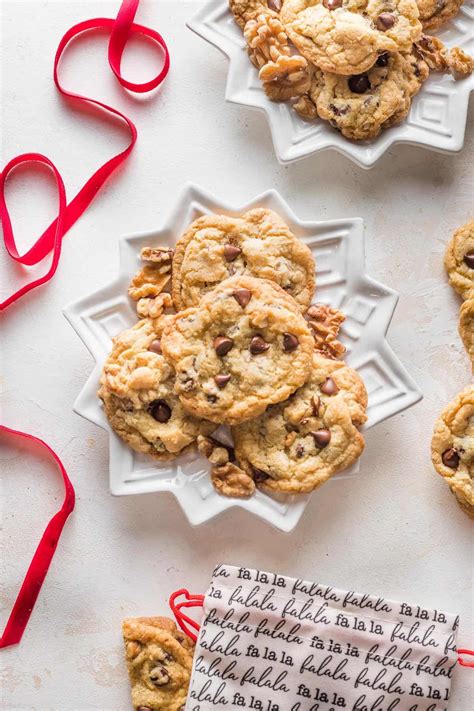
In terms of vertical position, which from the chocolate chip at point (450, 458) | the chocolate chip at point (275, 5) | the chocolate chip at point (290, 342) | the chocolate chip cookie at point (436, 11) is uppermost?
the chocolate chip at point (275, 5)

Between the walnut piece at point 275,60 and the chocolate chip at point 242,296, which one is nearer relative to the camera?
the chocolate chip at point 242,296

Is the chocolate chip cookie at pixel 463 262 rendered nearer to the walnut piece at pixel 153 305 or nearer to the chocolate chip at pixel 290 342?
the chocolate chip at pixel 290 342

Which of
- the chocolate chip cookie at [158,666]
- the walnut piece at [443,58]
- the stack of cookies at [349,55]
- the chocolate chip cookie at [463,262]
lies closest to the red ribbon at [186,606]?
the chocolate chip cookie at [158,666]

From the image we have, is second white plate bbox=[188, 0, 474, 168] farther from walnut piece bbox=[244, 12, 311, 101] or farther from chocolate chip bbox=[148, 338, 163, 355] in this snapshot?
chocolate chip bbox=[148, 338, 163, 355]

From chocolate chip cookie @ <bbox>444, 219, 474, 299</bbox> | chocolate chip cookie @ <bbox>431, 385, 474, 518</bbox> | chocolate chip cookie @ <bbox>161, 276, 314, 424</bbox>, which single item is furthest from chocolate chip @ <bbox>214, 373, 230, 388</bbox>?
chocolate chip cookie @ <bbox>444, 219, 474, 299</bbox>

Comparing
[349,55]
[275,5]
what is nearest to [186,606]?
[349,55]

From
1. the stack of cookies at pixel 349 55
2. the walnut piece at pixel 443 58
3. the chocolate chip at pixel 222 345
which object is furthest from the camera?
the walnut piece at pixel 443 58
